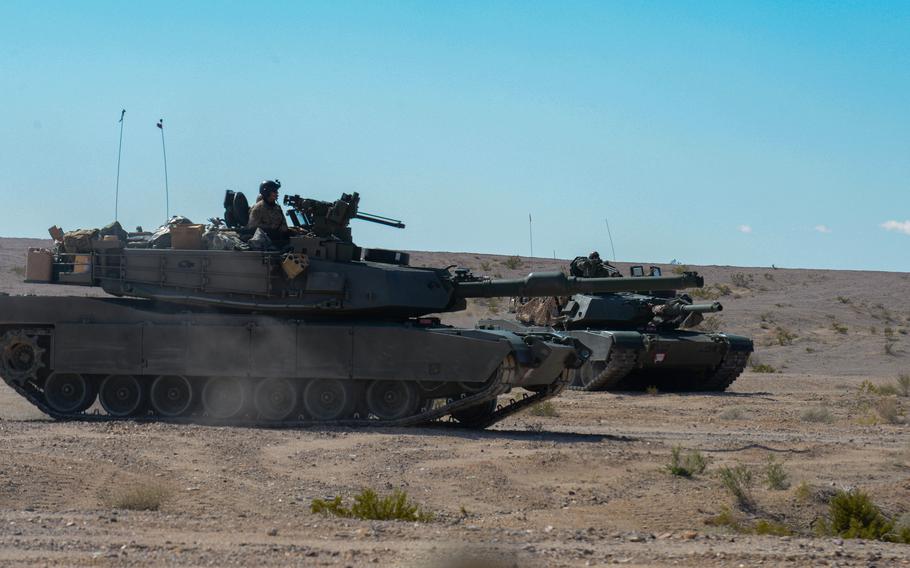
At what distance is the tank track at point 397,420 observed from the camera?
1794cm

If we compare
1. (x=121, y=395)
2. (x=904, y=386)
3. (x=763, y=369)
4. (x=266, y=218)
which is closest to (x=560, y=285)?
(x=266, y=218)

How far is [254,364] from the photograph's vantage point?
1830cm

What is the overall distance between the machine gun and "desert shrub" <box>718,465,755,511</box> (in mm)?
7583

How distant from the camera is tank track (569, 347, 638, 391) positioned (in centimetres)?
2592

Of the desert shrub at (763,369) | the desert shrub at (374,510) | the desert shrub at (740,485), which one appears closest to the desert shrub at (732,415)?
the desert shrub at (740,485)

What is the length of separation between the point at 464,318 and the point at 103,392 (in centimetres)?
2803

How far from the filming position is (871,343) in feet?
151

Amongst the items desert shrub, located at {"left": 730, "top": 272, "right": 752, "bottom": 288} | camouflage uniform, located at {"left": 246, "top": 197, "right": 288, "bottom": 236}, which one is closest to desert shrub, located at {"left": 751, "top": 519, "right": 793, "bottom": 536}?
camouflage uniform, located at {"left": 246, "top": 197, "right": 288, "bottom": 236}

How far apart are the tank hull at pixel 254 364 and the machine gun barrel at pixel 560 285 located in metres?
0.78

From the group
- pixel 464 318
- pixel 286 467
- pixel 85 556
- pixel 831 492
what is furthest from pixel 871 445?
pixel 464 318

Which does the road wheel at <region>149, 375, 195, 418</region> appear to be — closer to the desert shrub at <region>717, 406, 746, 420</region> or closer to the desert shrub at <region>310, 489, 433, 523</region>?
the desert shrub at <region>310, 489, 433, 523</region>

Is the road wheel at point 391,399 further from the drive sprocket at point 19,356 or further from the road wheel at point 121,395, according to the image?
the drive sprocket at point 19,356

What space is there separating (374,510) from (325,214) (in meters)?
9.02

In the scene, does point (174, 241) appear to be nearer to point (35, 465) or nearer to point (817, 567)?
point (35, 465)
